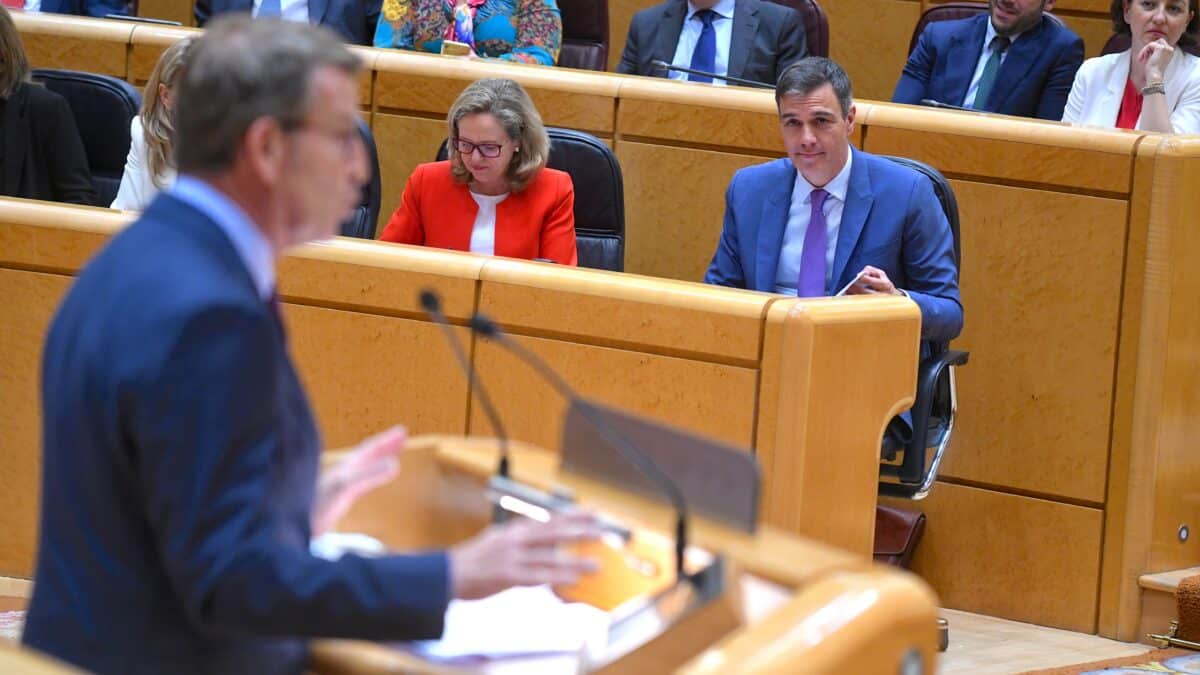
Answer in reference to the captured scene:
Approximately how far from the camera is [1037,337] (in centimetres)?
348

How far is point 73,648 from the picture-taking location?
1172 millimetres

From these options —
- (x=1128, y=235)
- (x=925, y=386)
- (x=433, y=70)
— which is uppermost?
(x=433, y=70)

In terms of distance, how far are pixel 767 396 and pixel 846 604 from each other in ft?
5.10

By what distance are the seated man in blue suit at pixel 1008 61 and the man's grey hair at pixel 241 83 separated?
11.0 ft

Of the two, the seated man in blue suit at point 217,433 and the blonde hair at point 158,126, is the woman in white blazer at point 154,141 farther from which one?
the seated man in blue suit at point 217,433

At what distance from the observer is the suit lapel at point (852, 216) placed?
3314 millimetres

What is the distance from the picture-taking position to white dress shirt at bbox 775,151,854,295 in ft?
11.0

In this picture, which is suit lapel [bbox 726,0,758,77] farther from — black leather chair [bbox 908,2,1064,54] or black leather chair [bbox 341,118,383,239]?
black leather chair [bbox 341,118,383,239]

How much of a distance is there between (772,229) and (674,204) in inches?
21.8

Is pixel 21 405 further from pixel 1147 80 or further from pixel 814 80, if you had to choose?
pixel 1147 80

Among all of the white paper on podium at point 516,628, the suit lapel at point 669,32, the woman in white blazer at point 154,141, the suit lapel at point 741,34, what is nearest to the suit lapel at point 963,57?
the suit lapel at point 741,34

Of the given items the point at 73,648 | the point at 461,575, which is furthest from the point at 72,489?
the point at 461,575

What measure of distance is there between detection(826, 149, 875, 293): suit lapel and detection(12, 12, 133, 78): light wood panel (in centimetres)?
204

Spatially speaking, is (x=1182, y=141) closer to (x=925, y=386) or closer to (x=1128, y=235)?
(x=1128, y=235)
